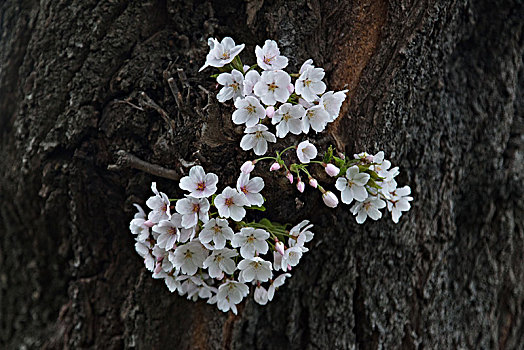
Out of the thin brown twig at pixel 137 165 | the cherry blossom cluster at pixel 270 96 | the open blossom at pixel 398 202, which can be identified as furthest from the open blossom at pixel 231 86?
the open blossom at pixel 398 202

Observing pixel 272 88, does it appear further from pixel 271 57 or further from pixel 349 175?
pixel 349 175

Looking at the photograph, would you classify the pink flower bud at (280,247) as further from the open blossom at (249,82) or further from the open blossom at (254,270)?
the open blossom at (249,82)

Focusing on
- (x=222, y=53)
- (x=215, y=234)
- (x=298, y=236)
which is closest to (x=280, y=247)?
(x=298, y=236)

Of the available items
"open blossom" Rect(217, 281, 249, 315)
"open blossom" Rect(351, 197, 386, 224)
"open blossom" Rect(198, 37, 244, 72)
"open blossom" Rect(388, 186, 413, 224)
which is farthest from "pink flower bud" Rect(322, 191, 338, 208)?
"open blossom" Rect(198, 37, 244, 72)

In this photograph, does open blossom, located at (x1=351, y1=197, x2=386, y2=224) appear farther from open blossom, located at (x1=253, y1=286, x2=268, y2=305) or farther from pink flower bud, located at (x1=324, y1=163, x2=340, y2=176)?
open blossom, located at (x1=253, y1=286, x2=268, y2=305)

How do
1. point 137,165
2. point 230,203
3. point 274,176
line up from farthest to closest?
point 137,165 < point 274,176 < point 230,203

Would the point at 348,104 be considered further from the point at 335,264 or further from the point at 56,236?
the point at 56,236
